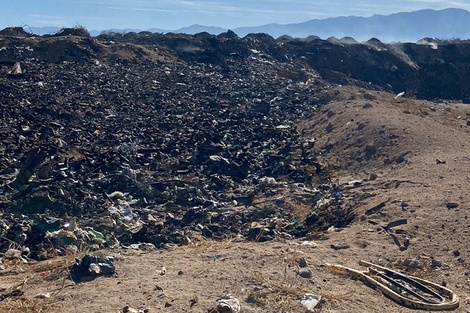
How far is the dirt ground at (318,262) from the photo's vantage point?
4.49 meters

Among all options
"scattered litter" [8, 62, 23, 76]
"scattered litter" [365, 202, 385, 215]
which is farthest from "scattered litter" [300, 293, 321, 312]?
"scattered litter" [8, 62, 23, 76]

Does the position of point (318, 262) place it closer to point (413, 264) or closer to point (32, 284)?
point (413, 264)

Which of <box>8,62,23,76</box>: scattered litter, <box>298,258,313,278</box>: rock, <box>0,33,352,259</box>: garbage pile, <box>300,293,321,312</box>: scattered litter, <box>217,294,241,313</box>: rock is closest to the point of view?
<box>217,294,241,313</box>: rock

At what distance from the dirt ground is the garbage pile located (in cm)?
80

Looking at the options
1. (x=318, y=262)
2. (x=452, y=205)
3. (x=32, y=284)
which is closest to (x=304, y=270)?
(x=318, y=262)

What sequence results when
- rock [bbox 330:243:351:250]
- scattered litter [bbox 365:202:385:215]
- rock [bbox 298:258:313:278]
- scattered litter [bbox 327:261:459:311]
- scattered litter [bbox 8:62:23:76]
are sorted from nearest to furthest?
scattered litter [bbox 327:261:459:311] → rock [bbox 298:258:313:278] → rock [bbox 330:243:351:250] → scattered litter [bbox 365:202:385:215] → scattered litter [bbox 8:62:23:76]

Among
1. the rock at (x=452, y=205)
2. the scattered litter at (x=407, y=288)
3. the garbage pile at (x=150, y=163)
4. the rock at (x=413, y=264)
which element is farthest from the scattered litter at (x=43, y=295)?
the rock at (x=452, y=205)

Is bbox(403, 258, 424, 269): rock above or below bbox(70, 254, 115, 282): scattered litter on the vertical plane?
below

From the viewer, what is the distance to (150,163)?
10109mm

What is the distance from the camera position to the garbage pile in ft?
24.4

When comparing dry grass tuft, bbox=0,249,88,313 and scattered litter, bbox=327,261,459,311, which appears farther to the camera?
scattered litter, bbox=327,261,459,311

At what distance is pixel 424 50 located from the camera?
2900cm

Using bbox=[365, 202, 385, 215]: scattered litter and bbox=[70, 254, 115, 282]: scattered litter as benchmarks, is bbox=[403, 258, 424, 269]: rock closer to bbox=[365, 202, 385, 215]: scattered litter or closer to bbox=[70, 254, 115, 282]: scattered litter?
bbox=[365, 202, 385, 215]: scattered litter

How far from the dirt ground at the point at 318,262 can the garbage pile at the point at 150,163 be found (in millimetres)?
802
